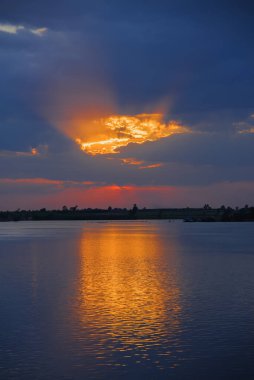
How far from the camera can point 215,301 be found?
101 feet

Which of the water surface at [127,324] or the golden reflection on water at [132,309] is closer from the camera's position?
the water surface at [127,324]

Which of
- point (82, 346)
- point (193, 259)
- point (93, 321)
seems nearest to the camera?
point (82, 346)

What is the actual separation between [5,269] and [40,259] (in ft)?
35.9

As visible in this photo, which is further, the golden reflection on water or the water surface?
the golden reflection on water

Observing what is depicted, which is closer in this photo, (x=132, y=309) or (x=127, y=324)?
(x=127, y=324)

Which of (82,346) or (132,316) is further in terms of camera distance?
(132,316)

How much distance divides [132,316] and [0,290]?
11633 mm

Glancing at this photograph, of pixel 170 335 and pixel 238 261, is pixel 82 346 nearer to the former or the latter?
pixel 170 335

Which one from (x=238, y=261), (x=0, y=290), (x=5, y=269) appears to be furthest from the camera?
(x=238, y=261)

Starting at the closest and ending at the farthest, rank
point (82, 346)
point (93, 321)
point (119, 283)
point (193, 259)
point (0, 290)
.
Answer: point (82, 346) < point (93, 321) < point (0, 290) < point (119, 283) < point (193, 259)

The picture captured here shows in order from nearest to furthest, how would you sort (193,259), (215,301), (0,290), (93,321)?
(93,321)
(215,301)
(0,290)
(193,259)

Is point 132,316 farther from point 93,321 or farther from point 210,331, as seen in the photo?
point 210,331

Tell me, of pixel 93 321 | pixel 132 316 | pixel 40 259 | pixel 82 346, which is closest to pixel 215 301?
pixel 132 316

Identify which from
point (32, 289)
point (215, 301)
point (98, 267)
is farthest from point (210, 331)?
point (98, 267)
